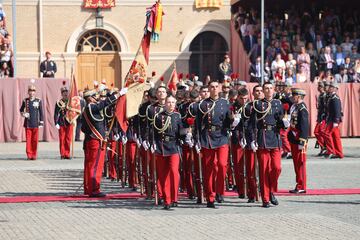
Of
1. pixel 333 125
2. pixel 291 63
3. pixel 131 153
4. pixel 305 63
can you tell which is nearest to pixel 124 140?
pixel 131 153

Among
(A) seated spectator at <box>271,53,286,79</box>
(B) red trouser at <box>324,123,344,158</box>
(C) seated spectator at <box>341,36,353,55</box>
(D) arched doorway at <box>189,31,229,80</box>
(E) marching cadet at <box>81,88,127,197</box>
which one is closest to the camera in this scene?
(E) marching cadet at <box>81,88,127,197</box>

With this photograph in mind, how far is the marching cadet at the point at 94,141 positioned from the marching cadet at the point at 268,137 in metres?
2.41

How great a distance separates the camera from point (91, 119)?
16484 mm

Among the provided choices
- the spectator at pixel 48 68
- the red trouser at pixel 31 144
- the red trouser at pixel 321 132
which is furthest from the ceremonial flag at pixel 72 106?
the spectator at pixel 48 68

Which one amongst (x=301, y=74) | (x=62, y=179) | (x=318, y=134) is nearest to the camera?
(x=62, y=179)

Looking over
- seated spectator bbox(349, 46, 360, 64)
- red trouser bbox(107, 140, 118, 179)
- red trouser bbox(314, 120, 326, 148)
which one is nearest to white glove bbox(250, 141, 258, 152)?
red trouser bbox(107, 140, 118, 179)

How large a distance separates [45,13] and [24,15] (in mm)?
793

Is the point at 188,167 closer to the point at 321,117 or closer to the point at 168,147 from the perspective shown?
the point at 168,147

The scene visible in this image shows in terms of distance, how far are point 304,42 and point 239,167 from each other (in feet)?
65.2

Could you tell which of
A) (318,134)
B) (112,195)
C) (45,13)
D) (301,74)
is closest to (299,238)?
(112,195)

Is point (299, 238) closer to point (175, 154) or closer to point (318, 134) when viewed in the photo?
point (175, 154)

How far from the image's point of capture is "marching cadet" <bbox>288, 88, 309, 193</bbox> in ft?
54.5

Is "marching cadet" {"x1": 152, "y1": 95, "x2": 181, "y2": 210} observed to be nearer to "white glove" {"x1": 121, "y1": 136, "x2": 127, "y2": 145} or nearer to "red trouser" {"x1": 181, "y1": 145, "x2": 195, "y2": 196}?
"red trouser" {"x1": 181, "y1": 145, "x2": 195, "y2": 196}

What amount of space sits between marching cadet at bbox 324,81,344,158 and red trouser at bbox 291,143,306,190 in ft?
22.9
